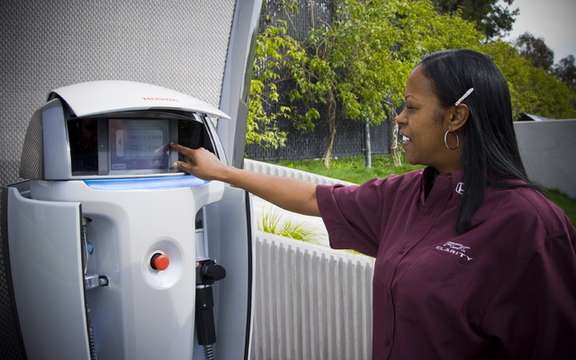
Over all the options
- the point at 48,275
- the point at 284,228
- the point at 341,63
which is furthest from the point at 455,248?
the point at 341,63

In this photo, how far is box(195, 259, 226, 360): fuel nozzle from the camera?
2.08 m

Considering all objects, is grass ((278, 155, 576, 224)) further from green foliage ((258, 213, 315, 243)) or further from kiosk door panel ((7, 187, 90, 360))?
kiosk door panel ((7, 187, 90, 360))

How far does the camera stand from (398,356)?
63.2 inches

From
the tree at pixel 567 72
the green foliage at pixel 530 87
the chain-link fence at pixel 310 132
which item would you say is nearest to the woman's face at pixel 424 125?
the chain-link fence at pixel 310 132

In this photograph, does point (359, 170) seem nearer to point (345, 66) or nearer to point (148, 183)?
point (345, 66)

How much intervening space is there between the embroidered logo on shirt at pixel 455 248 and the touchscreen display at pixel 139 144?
904 millimetres

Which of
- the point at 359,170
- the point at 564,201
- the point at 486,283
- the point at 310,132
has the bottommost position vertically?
the point at 564,201

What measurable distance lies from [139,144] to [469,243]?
101 cm

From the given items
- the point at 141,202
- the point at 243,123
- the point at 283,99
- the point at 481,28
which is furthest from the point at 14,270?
the point at 481,28

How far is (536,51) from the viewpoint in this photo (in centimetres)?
1519

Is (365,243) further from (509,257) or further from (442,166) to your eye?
(509,257)

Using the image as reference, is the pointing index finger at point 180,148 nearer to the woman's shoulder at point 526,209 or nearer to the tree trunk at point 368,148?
the woman's shoulder at point 526,209

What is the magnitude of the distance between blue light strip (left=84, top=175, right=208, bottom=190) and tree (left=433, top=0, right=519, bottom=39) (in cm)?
1368

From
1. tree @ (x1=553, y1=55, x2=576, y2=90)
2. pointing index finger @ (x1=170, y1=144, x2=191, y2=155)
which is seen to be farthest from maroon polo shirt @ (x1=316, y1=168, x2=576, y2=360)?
tree @ (x1=553, y1=55, x2=576, y2=90)
